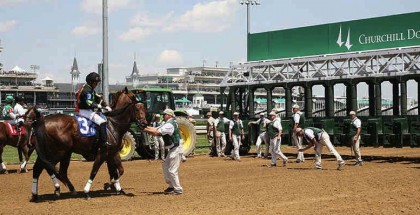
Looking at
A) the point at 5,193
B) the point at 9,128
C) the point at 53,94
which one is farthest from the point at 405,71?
the point at 53,94

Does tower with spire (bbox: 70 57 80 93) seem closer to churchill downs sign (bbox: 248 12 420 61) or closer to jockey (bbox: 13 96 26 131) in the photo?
churchill downs sign (bbox: 248 12 420 61)

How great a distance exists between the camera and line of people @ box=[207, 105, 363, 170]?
1828 centimetres

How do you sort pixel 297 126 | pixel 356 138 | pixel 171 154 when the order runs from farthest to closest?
pixel 297 126 < pixel 356 138 < pixel 171 154

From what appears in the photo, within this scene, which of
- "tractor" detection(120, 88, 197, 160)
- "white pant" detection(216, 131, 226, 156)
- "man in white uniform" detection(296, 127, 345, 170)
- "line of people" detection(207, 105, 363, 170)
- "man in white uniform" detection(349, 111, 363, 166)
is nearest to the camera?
"man in white uniform" detection(296, 127, 345, 170)

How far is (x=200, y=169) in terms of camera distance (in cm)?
1845

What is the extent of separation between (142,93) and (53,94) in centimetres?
8109

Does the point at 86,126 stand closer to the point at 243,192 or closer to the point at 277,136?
the point at 243,192

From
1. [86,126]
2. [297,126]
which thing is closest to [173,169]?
[86,126]

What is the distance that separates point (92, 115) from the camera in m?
12.0

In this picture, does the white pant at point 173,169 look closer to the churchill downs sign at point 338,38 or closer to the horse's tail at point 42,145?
the horse's tail at point 42,145

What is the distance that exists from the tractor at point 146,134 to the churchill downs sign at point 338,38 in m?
13.8

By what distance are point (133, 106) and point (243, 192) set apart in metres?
2.87

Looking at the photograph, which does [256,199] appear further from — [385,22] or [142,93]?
[385,22]

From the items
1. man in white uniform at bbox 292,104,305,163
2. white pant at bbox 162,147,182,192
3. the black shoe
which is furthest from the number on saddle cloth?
man in white uniform at bbox 292,104,305,163
